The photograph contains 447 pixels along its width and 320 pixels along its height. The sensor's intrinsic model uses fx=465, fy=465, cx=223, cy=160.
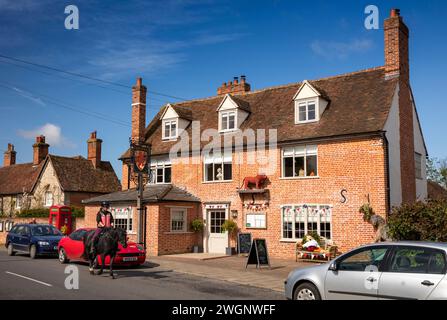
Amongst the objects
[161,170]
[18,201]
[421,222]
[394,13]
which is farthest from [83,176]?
[421,222]

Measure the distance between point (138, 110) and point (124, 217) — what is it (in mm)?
7438

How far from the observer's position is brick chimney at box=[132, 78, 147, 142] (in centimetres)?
2956

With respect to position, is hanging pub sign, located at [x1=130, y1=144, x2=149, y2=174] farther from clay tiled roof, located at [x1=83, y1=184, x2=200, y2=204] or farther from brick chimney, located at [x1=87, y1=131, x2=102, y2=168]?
brick chimney, located at [x1=87, y1=131, x2=102, y2=168]

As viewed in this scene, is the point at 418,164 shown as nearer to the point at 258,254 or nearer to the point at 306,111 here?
the point at 306,111

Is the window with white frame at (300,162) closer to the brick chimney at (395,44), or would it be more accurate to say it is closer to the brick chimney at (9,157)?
the brick chimney at (395,44)

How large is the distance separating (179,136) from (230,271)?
40.8 ft

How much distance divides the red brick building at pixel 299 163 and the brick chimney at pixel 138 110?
2121mm

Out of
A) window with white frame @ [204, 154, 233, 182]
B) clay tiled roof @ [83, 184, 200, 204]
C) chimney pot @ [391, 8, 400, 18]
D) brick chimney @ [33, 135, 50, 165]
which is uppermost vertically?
chimney pot @ [391, 8, 400, 18]

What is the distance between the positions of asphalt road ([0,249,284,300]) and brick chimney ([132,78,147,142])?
13969 millimetres

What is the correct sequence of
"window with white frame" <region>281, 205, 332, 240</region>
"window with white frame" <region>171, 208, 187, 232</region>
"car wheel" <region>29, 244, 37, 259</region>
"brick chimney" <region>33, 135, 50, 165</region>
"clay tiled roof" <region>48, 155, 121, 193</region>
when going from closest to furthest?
"car wheel" <region>29, 244, 37, 259</region>
"window with white frame" <region>281, 205, 332, 240</region>
"window with white frame" <region>171, 208, 187, 232</region>
"clay tiled roof" <region>48, 155, 121, 193</region>
"brick chimney" <region>33, 135, 50, 165</region>

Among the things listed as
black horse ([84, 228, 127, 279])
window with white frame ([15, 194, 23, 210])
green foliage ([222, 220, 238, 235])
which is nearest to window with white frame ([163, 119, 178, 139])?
green foliage ([222, 220, 238, 235])

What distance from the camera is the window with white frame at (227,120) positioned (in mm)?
25922
